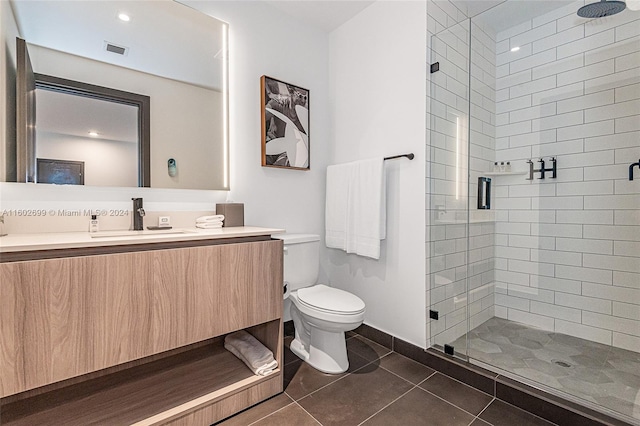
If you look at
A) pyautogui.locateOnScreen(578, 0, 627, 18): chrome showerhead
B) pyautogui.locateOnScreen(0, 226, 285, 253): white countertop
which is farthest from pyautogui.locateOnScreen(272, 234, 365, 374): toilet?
pyautogui.locateOnScreen(578, 0, 627, 18): chrome showerhead

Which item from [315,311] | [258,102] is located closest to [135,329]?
[315,311]

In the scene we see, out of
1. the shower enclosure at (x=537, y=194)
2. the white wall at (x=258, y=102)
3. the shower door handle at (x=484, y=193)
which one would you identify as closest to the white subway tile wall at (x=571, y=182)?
the shower enclosure at (x=537, y=194)

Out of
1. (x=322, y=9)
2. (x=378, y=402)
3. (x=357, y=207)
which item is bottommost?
(x=378, y=402)

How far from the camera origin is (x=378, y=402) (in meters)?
1.58

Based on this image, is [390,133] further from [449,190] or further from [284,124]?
[284,124]

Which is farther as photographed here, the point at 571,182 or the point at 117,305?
the point at 571,182

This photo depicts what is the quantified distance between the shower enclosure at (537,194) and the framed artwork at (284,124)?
3.19ft

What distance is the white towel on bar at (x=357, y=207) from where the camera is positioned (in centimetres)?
215

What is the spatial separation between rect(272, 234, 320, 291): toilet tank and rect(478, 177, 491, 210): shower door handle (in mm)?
1368

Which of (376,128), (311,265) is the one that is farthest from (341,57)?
(311,265)

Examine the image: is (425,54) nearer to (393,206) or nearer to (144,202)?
(393,206)

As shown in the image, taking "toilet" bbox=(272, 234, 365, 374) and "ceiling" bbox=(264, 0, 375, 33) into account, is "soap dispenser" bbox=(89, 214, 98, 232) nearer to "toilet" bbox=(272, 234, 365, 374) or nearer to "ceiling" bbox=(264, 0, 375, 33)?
"toilet" bbox=(272, 234, 365, 374)

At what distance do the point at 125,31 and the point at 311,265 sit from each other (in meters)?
1.78

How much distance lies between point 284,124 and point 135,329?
5.45ft
